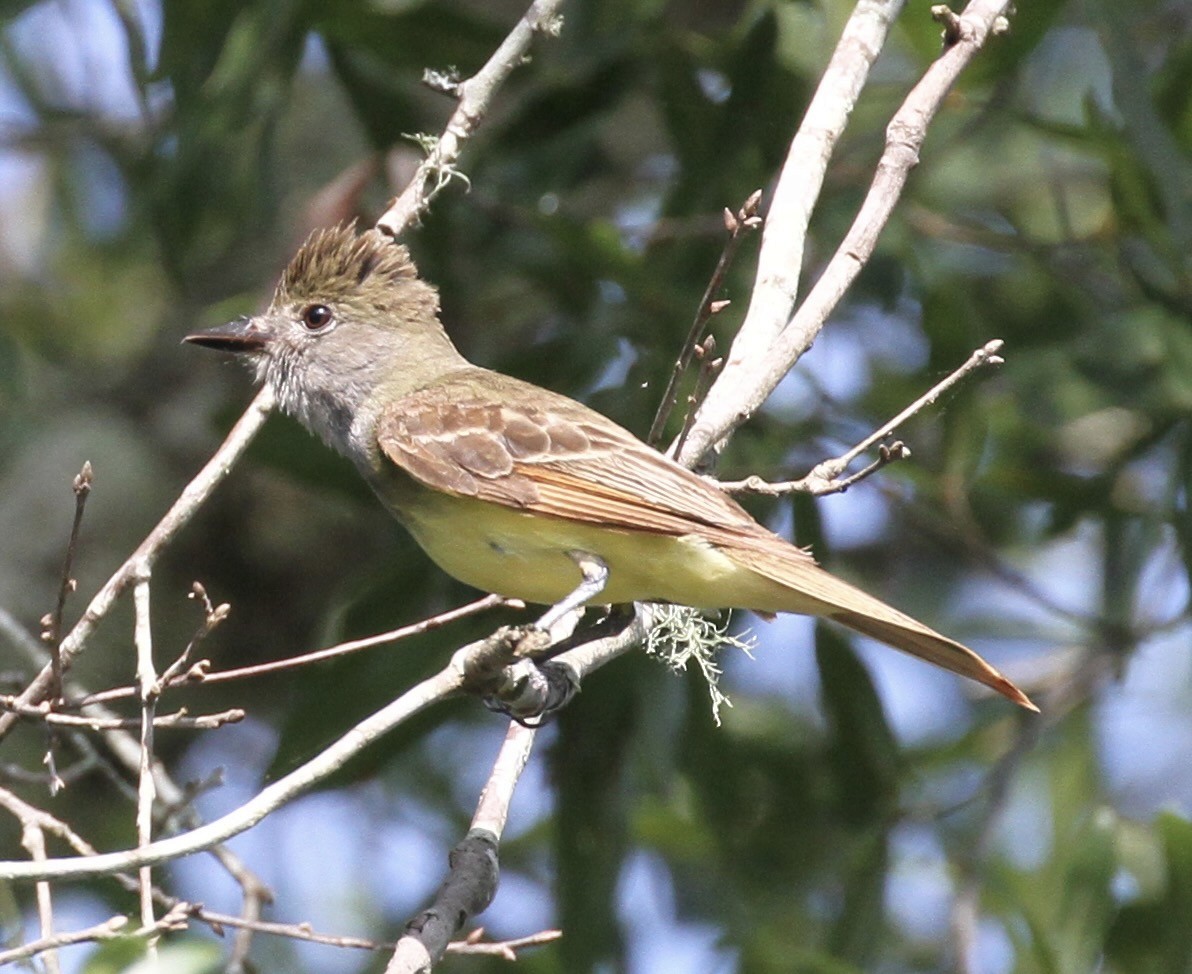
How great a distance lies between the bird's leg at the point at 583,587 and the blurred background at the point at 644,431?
0.93 meters

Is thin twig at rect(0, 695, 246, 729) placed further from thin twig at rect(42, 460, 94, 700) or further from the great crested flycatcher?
the great crested flycatcher

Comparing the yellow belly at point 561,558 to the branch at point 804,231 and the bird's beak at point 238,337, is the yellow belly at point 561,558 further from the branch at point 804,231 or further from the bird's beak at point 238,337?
the bird's beak at point 238,337

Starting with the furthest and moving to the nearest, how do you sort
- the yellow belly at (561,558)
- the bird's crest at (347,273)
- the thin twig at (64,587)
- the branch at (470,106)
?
the bird's crest at (347,273), the branch at (470,106), the yellow belly at (561,558), the thin twig at (64,587)

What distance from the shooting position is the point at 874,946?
4.86 meters

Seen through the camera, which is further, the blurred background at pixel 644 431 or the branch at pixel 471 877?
the blurred background at pixel 644 431

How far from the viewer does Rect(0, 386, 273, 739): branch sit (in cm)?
312

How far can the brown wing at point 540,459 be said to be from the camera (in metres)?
3.60

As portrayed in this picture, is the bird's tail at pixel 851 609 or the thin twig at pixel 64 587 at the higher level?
the thin twig at pixel 64 587

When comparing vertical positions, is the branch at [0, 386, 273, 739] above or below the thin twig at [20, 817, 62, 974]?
above

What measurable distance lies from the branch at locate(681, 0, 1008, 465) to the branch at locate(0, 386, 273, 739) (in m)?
0.93

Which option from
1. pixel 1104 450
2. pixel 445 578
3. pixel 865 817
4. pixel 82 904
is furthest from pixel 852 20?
pixel 82 904

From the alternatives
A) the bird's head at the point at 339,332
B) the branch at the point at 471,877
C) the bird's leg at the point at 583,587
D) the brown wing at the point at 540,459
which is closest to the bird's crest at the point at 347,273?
the bird's head at the point at 339,332

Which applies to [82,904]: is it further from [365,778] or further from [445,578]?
[445,578]

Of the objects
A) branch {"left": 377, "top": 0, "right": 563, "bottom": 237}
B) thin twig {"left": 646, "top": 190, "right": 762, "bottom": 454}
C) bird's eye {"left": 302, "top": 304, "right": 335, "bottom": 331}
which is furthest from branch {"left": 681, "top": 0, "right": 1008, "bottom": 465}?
bird's eye {"left": 302, "top": 304, "right": 335, "bottom": 331}
